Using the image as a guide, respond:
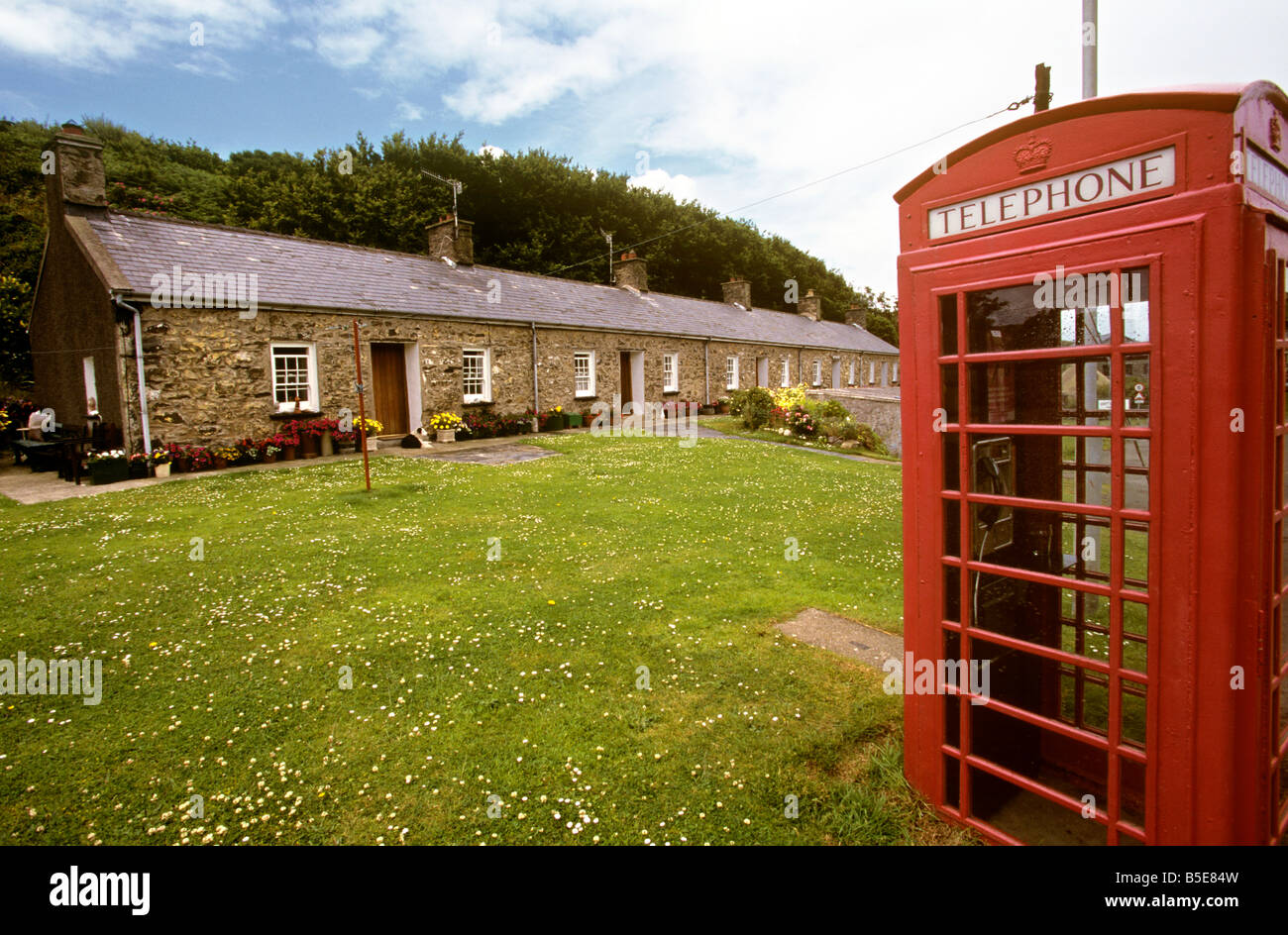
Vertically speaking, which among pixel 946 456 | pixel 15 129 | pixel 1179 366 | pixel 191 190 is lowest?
pixel 946 456

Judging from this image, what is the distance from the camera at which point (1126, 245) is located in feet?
7.71

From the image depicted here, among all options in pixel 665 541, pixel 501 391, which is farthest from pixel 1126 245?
pixel 501 391

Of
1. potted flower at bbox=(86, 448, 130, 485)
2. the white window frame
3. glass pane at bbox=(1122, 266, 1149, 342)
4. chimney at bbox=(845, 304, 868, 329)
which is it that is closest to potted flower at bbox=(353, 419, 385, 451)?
the white window frame

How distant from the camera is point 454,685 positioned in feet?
14.9

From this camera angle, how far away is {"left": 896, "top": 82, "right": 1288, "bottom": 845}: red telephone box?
2.20 m

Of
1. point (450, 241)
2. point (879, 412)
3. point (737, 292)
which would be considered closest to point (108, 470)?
point (450, 241)

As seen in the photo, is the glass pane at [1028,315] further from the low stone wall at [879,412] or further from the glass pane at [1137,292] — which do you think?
the low stone wall at [879,412]

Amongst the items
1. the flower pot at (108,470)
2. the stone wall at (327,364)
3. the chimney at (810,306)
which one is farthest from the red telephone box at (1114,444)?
the chimney at (810,306)

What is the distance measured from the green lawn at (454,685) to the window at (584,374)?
51.3 ft

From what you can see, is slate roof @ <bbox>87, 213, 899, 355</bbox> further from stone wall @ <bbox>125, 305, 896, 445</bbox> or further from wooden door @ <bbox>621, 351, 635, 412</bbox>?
wooden door @ <bbox>621, 351, 635, 412</bbox>

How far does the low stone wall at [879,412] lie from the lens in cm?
1894

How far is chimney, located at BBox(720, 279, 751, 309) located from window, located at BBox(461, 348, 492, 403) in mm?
21248
